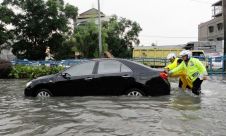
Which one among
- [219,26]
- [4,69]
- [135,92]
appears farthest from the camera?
[219,26]

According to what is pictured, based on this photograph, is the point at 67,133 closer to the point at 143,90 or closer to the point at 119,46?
the point at 143,90

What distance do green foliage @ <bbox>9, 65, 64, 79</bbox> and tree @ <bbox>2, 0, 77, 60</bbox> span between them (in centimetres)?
2160

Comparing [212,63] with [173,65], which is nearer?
[173,65]

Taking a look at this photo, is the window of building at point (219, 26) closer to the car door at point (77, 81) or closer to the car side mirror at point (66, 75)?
the car door at point (77, 81)

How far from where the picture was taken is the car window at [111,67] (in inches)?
451

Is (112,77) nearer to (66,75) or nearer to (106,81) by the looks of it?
(106,81)

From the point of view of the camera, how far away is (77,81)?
1158 cm

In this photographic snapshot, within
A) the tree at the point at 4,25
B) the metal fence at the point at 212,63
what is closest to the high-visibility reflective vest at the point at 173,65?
the metal fence at the point at 212,63

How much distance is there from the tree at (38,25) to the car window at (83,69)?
3412 cm

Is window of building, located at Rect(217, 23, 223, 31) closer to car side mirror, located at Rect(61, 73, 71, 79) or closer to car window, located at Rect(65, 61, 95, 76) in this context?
car window, located at Rect(65, 61, 95, 76)

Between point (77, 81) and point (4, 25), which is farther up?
point (4, 25)

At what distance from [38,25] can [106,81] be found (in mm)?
35090

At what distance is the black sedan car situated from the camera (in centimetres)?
1126

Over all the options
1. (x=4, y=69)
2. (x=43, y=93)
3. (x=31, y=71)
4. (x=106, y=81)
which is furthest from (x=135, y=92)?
(x=4, y=69)
